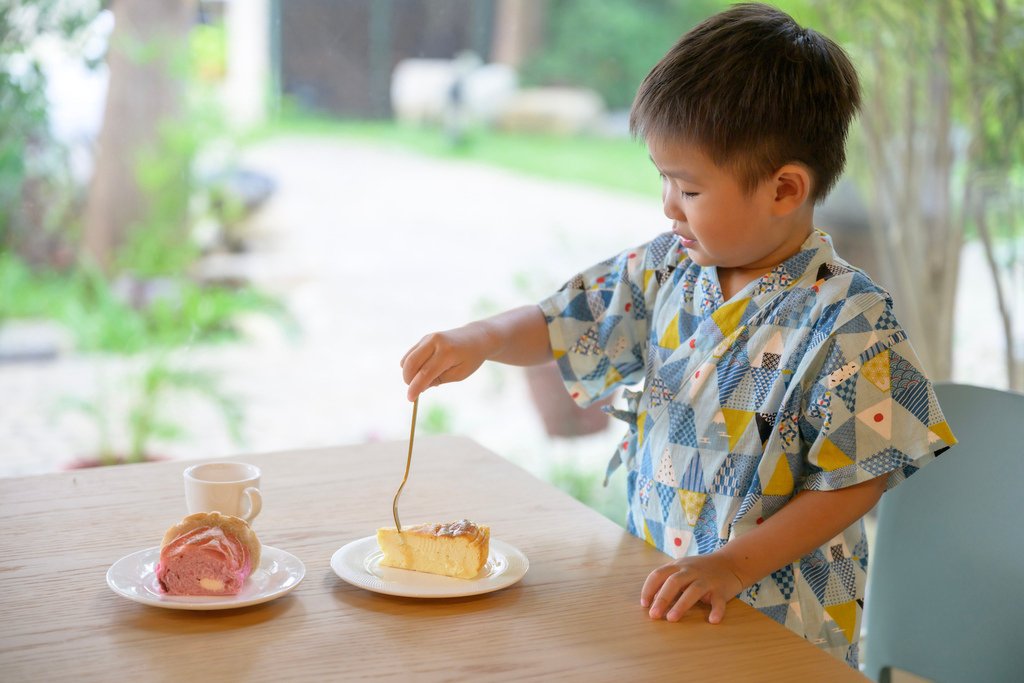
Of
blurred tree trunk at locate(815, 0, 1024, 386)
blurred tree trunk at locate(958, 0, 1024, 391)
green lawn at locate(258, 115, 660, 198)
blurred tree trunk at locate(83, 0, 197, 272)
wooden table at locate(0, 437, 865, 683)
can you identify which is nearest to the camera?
wooden table at locate(0, 437, 865, 683)

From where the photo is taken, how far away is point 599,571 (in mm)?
1218

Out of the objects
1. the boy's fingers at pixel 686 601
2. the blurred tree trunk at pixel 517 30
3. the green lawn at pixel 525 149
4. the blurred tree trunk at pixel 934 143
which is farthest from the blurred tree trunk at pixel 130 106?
the boy's fingers at pixel 686 601

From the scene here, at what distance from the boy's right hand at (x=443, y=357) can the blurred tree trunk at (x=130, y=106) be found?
7.30ft

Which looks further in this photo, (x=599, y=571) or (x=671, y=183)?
(x=671, y=183)

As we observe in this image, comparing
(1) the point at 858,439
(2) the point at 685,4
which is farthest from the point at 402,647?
(2) the point at 685,4

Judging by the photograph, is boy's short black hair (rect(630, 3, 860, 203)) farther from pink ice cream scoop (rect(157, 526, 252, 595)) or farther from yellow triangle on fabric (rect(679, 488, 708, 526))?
pink ice cream scoop (rect(157, 526, 252, 595))

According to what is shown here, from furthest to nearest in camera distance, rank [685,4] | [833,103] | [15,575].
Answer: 1. [685,4]
2. [833,103]
3. [15,575]

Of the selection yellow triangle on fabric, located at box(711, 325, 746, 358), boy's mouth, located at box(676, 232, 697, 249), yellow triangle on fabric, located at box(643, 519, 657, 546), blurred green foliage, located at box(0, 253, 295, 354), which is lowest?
blurred green foliage, located at box(0, 253, 295, 354)

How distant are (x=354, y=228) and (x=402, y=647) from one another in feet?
9.00

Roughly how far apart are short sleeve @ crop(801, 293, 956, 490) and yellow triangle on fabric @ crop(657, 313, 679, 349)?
25cm

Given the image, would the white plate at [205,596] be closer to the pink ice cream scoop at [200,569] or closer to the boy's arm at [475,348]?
the pink ice cream scoop at [200,569]

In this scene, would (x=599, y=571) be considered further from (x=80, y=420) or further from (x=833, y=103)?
(x=80, y=420)

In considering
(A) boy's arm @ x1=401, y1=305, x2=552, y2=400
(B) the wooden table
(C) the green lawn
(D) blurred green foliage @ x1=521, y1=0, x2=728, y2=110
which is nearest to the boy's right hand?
(A) boy's arm @ x1=401, y1=305, x2=552, y2=400

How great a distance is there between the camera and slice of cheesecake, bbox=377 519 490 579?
3.80 feet
